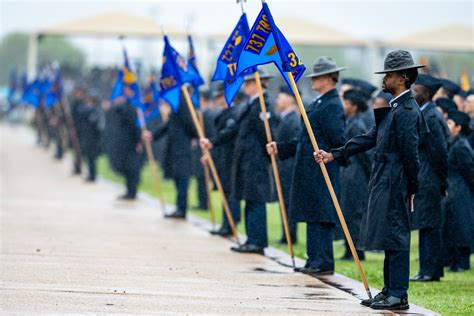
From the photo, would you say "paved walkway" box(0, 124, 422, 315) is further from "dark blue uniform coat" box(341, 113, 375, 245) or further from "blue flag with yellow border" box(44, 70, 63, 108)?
"blue flag with yellow border" box(44, 70, 63, 108)

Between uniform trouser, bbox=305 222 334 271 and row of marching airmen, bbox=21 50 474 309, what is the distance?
10 millimetres

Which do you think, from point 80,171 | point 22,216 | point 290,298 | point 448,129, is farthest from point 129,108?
point 290,298

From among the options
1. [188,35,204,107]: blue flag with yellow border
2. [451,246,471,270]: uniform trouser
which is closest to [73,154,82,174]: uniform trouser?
[188,35,204,107]: blue flag with yellow border

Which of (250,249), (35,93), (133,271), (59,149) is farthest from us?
(59,149)

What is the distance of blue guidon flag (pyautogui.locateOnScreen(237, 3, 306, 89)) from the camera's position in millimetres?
11766

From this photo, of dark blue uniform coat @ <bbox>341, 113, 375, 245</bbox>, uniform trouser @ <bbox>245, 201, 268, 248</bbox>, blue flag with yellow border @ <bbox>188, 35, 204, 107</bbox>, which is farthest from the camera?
blue flag with yellow border @ <bbox>188, 35, 204, 107</bbox>

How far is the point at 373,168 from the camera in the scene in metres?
10.4

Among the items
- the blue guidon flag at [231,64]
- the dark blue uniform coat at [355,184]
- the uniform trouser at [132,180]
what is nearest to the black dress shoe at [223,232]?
the dark blue uniform coat at [355,184]

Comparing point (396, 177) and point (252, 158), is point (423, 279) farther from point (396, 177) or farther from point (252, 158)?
point (252, 158)

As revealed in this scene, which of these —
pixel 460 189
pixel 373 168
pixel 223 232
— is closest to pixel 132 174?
pixel 223 232

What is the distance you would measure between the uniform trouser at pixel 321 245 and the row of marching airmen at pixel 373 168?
0.03 feet

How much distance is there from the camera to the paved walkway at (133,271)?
991cm

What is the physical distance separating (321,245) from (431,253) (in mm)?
1146

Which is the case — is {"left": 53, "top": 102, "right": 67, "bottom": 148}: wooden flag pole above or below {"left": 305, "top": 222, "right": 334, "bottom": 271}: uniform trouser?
below
